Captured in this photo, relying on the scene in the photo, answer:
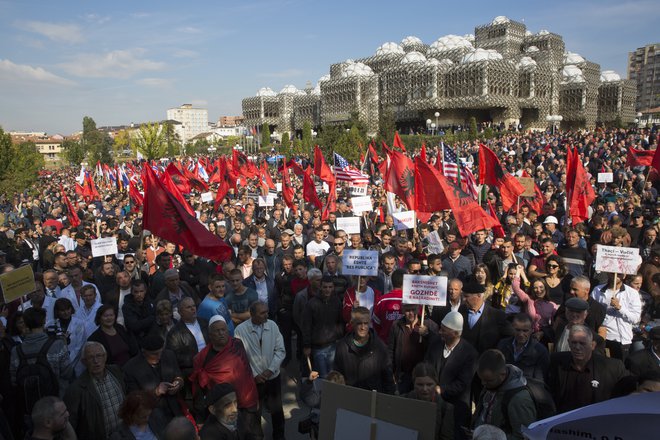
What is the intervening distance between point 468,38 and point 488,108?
23078mm

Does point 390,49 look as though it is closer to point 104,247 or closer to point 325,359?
point 104,247

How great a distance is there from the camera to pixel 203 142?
9975 centimetres

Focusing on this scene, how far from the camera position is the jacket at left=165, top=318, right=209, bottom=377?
4.91m

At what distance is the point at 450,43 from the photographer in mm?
76438

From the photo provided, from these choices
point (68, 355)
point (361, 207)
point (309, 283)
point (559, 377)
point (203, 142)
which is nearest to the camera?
point (559, 377)

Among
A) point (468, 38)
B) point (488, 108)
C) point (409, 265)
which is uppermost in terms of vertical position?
point (468, 38)

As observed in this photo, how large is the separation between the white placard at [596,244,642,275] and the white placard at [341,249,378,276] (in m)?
2.54

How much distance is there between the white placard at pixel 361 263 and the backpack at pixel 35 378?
128 inches

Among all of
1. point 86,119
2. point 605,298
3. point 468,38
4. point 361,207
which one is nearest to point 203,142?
point 86,119

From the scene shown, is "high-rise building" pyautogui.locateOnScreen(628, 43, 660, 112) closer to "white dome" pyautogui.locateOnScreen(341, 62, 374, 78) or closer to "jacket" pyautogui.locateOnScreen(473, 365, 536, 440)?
"white dome" pyautogui.locateOnScreen(341, 62, 374, 78)

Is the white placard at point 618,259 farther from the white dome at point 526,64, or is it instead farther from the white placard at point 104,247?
the white dome at point 526,64

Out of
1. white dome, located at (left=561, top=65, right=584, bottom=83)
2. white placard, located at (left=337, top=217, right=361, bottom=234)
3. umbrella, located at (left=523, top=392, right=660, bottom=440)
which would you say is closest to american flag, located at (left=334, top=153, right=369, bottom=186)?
white placard, located at (left=337, top=217, right=361, bottom=234)

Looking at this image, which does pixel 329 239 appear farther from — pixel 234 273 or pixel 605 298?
pixel 605 298

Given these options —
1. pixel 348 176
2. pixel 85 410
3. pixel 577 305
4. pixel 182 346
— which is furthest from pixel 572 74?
pixel 85 410
